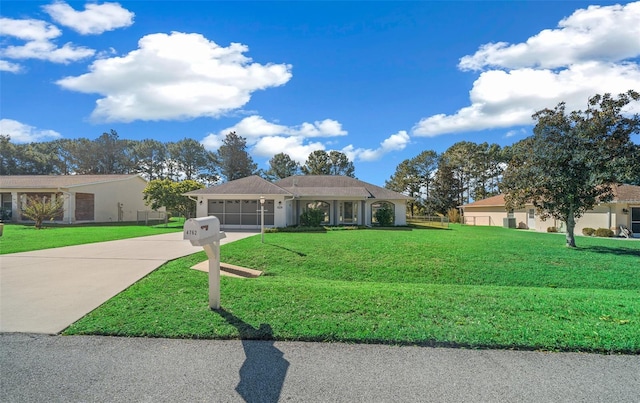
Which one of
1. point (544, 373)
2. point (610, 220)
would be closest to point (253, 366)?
point (544, 373)

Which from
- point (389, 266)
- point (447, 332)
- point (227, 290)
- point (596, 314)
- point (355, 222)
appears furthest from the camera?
point (355, 222)

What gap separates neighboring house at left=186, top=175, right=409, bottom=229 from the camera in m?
22.2

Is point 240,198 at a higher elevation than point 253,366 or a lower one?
higher

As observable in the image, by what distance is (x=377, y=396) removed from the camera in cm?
293

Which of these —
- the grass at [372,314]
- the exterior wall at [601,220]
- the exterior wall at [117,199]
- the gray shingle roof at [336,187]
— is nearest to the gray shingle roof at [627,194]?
the exterior wall at [601,220]

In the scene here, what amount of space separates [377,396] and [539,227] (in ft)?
96.5

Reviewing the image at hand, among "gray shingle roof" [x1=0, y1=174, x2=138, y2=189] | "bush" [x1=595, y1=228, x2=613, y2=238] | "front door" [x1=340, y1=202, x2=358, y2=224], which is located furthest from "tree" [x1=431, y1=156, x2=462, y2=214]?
"gray shingle roof" [x1=0, y1=174, x2=138, y2=189]

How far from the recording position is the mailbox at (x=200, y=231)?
4293 mm

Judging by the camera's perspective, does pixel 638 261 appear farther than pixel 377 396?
Yes

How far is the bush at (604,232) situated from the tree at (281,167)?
41258mm

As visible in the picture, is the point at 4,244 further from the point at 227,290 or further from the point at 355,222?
the point at 355,222

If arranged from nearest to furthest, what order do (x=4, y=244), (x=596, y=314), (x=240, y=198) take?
(x=596, y=314)
(x=4, y=244)
(x=240, y=198)

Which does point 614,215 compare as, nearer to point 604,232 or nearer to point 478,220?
point 604,232

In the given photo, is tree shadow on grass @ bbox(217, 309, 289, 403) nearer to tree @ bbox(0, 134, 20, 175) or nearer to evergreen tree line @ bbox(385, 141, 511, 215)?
evergreen tree line @ bbox(385, 141, 511, 215)
